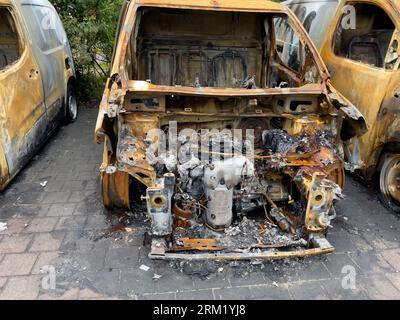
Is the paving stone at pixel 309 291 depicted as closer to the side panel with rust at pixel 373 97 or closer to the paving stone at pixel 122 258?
the paving stone at pixel 122 258

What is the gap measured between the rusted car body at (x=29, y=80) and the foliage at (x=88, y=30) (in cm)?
80

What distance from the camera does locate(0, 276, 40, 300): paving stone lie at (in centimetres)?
275

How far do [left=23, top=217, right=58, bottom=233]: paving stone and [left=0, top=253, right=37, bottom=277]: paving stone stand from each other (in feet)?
1.23

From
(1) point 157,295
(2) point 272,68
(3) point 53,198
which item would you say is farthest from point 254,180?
(3) point 53,198

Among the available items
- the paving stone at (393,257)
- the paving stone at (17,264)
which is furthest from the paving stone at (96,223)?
the paving stone at (393,257)

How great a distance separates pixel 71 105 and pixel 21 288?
4352 mm

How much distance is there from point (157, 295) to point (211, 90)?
189 centimetres

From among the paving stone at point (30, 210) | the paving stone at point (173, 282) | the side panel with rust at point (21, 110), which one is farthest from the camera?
the side panel with rust at point (21, 110)

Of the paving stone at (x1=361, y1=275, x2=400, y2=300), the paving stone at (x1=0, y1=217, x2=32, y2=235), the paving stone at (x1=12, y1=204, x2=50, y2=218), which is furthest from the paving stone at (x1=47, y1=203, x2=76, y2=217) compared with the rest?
the paving stone at (x1=361, y1=275, x2=400, y2=300)

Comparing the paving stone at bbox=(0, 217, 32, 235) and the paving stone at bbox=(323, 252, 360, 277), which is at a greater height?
the paving stone at bbox=(323, 252, 360, 277)

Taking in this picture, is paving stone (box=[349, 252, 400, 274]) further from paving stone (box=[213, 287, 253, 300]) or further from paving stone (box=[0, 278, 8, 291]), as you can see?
paving stone (box=[0, 278, 8, 291])

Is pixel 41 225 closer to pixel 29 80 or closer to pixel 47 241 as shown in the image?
pixel 47 241

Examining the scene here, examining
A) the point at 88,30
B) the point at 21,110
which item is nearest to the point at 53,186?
the point at 21,110

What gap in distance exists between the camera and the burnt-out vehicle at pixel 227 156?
122 inches
